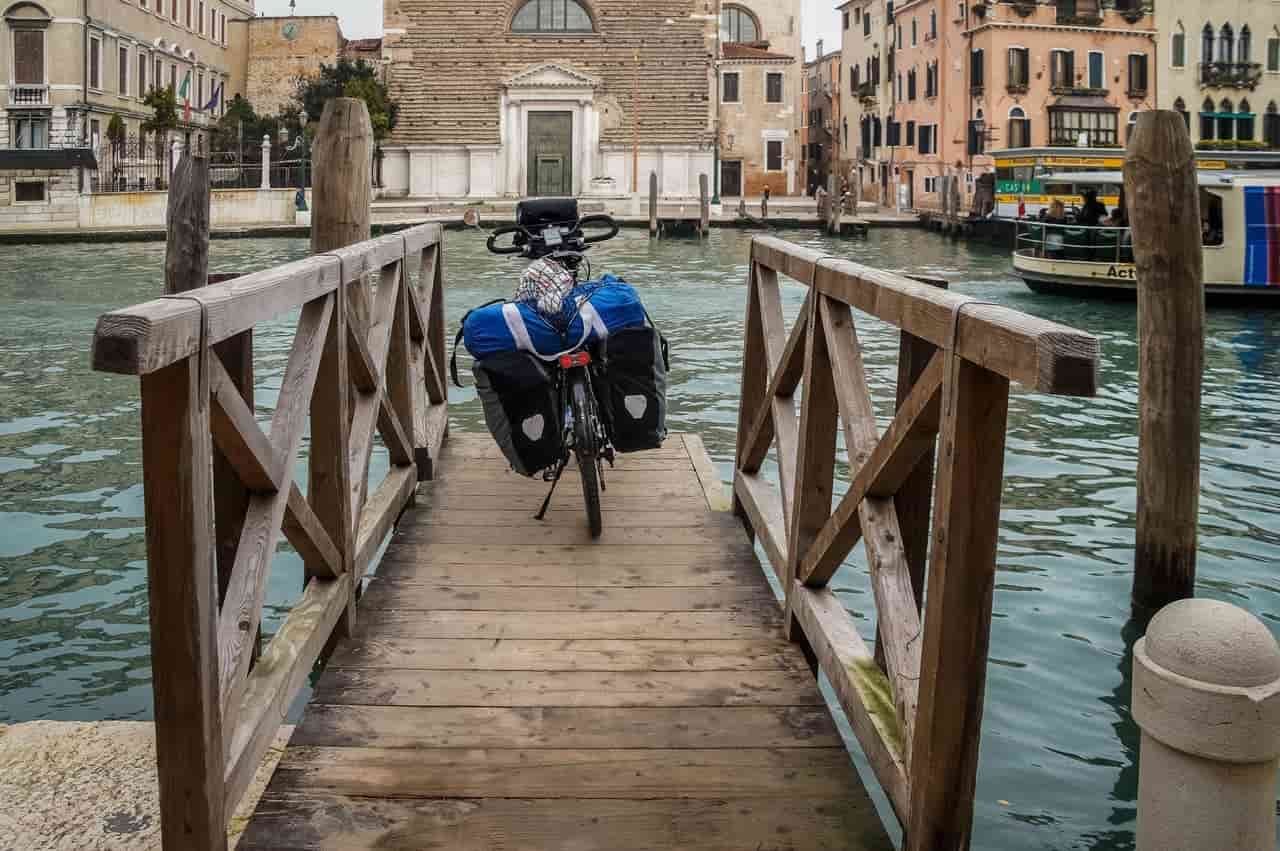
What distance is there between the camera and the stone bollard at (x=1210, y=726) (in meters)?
1.87

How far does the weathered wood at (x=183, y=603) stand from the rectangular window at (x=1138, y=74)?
40805mm

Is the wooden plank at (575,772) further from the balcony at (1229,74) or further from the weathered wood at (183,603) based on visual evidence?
the balcony at (1229,74)

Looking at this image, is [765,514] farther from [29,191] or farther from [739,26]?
[739,26]

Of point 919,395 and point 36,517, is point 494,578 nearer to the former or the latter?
point 919,395

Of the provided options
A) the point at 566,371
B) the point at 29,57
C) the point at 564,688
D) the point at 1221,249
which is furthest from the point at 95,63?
the point at 564,688

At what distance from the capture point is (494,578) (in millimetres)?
4223

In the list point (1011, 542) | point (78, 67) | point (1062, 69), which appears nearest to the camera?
point (1011, 542)

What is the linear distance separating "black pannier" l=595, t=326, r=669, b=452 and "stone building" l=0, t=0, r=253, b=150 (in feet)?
97.3

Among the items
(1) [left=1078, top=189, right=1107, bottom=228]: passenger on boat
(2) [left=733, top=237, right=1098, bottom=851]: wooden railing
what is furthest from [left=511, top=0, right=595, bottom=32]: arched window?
(2) [left=733, top=237, right=1098, bottom=851]: wooden railing

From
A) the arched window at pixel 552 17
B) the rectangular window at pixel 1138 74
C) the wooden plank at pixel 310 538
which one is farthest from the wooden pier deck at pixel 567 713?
the arched window at pixel 552 17

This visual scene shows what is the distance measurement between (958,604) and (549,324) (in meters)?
2.59

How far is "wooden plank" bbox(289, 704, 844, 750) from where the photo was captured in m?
2.94

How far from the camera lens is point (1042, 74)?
38375mm

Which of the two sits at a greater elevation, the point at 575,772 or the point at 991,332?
the point at 991,332
